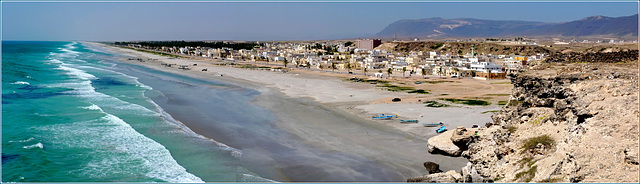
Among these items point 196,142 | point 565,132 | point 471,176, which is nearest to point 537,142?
point 565,132

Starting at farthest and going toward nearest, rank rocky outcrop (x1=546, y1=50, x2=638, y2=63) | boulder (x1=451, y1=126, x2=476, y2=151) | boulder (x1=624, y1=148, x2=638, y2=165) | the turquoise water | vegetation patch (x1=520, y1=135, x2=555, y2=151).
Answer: boulder (x1=451, y1=126, x2=476, y2=151)
the turquoise water
rocky outcrop (x1=546, y1=50, x2=638, y2=63)
vegetation patch (x1=520, y1=135, x2=555, y2=151)
boulder (x1=624, y1=148, x2=638, y2=165)

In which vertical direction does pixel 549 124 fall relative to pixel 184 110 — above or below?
above

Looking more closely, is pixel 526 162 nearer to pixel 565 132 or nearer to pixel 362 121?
pixel 565 132

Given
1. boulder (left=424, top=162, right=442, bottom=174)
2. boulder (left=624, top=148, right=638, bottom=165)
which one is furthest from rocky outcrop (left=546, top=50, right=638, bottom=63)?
boulder (left=624, top=148, right=638, bottom=165)

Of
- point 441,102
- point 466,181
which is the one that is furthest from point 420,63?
point 466,181

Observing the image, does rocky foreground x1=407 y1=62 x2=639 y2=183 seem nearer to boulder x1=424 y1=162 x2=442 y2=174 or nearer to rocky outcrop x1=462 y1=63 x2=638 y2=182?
rocky outcrop x1=462 y1=63 x2=638 y2=182

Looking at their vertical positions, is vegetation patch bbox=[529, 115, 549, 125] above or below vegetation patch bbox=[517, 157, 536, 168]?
above

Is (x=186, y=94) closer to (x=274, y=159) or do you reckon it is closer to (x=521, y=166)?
(x=274, y=159)
